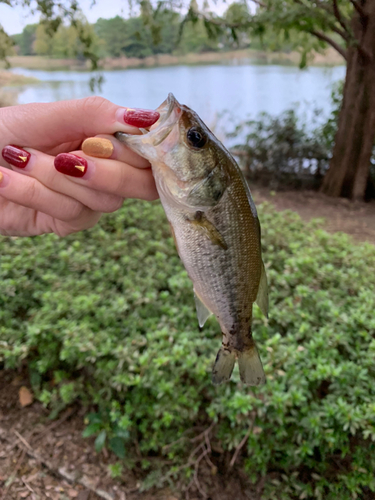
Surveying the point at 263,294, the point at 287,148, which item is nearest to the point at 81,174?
the point at 263,294

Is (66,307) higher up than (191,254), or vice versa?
(191,254)

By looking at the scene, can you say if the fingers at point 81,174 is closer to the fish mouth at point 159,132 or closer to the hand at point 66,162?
the hand at point 66,162

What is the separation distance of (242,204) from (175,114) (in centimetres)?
33

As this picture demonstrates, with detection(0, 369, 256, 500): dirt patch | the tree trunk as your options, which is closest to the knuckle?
detection(0, 369, 256, 500): dirt patch

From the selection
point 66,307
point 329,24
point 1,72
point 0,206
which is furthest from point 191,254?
point 1,72

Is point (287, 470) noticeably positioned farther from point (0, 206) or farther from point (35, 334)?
point (0, 206)

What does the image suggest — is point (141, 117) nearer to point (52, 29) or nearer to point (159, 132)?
point (159, 132)

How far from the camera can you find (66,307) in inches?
84.8

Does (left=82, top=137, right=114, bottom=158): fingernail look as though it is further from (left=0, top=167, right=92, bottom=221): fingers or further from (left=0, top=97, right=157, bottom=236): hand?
(left=0, top=167, right=92, bottom=221): fingers

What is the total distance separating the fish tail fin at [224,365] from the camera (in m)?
1.22

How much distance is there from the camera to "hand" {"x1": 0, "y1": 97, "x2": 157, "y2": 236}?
113 centimetres

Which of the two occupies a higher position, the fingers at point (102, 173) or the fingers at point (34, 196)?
the fingers at point (102, 173)

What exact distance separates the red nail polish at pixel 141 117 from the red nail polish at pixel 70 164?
194 millimetres

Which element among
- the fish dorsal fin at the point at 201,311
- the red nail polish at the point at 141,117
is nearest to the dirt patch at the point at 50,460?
the fish dorsal fin at the point at 201,311
